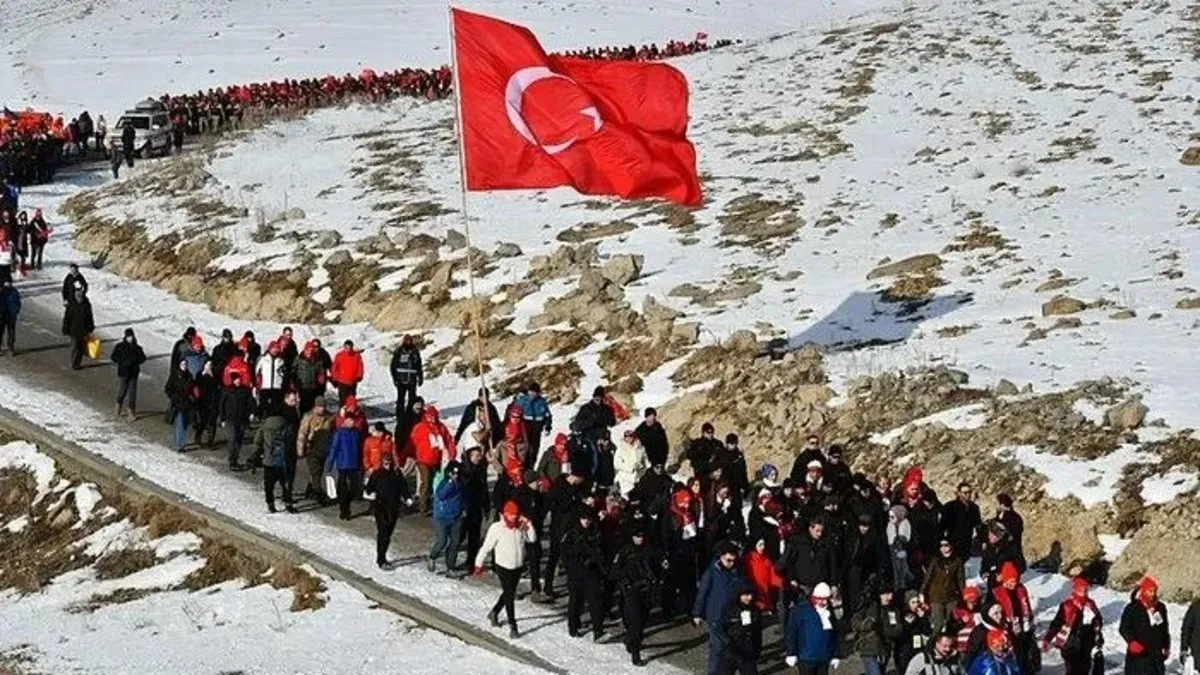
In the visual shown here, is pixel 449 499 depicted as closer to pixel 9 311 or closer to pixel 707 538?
pixel 707 538

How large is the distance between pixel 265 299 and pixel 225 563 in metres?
12.7

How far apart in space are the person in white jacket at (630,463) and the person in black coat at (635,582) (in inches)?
106

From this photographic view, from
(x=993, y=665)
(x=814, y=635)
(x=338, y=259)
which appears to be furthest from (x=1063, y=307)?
(x=338, y=259)

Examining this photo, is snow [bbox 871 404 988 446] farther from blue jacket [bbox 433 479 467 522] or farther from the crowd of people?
blue jacket [bbox 433 479 467 522]

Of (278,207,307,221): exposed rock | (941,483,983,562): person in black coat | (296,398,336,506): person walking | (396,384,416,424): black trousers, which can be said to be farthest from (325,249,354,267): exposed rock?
Answer: (941,483,983,562): person in black coat

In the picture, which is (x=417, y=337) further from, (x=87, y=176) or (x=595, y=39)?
(x=595, y=39)

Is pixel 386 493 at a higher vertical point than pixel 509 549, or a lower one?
higher

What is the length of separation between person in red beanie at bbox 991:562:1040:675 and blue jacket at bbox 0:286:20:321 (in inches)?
762

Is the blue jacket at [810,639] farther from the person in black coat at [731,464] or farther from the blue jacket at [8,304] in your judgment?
the blue jacket at [8,304]

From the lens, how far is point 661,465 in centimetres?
2005

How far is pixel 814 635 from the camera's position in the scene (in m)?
15.8

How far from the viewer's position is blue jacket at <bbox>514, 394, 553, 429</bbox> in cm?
2283

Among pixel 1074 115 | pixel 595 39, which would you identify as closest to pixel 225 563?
pixel 1074 115

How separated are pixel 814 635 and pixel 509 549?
3.35 metres
